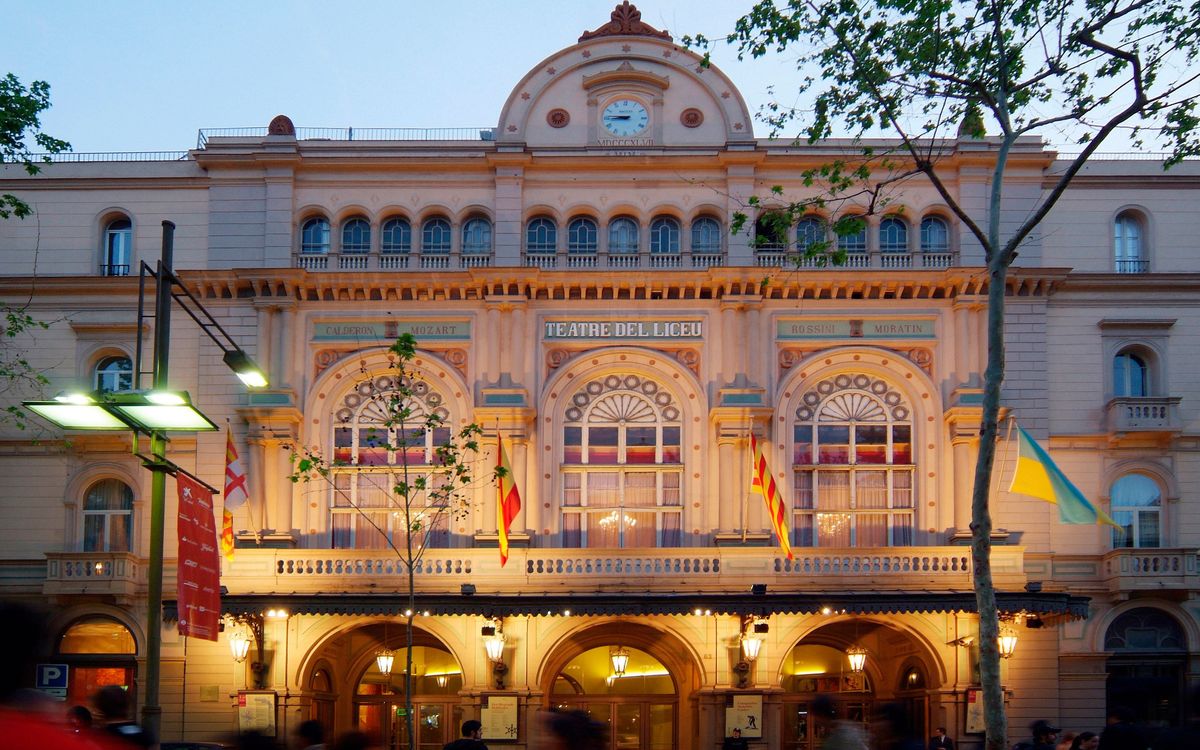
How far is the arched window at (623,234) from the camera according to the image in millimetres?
38688

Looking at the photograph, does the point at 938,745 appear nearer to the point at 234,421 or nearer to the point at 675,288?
the point at 675,288

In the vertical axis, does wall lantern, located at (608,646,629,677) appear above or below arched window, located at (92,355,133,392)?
below

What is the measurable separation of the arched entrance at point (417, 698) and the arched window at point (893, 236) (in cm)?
1492

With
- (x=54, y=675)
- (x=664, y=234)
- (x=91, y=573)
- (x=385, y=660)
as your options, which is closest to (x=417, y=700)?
(x=385, y=660)

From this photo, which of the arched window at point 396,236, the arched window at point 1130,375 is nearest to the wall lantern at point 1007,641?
the arched window at point 1130,375

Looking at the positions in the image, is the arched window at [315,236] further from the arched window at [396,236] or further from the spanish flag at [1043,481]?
the spanish flag at [1043,481]

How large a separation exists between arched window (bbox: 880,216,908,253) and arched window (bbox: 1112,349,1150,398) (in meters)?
5.91

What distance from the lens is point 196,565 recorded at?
16391 millimetres

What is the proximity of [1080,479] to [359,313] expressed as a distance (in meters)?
17.9

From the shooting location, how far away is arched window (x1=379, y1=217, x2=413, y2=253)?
38.6 meters

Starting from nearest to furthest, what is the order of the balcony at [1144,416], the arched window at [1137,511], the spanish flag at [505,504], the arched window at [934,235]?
1. the spanish flag at [505,504]
2. the balcony at [1144,416]
3. the arched window at [1137,511]
4. the arched window at [934,235]

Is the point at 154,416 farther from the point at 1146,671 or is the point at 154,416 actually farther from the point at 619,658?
the point at 1146,671

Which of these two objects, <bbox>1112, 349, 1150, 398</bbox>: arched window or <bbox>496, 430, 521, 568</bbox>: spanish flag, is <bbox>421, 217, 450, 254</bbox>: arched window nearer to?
<bbox>496, 430, 521, 568</bbox>: spanish flag

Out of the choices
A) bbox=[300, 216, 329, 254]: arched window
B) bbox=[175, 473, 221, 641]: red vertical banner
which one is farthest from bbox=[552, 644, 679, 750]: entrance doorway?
bbox=[175, 473, 221, 641]: red vertical banner
